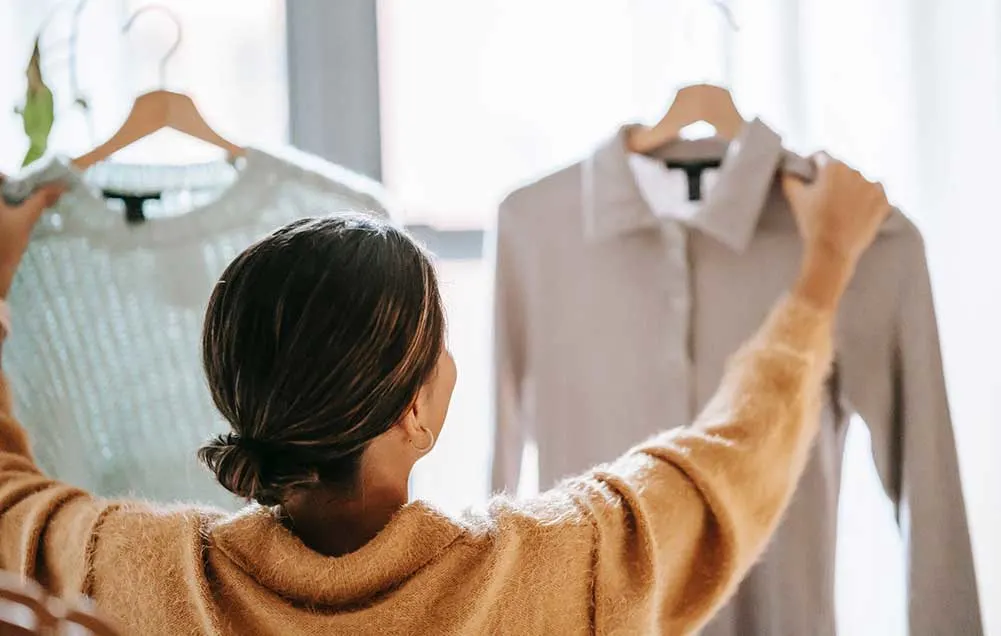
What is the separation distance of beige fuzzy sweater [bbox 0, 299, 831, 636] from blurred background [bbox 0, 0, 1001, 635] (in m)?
0.44

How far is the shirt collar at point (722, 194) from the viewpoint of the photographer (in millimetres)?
1022

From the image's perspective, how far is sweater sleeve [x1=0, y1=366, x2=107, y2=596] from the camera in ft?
2.46

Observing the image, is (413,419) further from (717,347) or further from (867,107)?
(867,107)

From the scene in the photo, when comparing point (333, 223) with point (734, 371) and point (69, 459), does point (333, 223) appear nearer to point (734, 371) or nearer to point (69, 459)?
point (734, 371)

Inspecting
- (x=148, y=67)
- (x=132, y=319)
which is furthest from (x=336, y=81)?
(x=132, y=319)

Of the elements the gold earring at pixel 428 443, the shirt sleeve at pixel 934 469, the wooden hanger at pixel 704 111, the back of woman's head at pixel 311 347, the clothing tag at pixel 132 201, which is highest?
the wooden hanger at pixel 704 111

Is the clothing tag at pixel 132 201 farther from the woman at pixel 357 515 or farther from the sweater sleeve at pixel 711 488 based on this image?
the sweater sleeve at pixel 711 488

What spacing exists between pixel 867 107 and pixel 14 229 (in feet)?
3.25

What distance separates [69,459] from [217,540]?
41 centimetres

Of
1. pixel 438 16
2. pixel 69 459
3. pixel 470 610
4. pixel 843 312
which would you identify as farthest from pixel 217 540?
pixel 438 16

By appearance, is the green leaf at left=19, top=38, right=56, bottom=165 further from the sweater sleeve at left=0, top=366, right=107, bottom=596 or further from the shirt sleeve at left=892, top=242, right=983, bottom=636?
the shirt sleeve at left=892, top=242, right=983, bottom=636

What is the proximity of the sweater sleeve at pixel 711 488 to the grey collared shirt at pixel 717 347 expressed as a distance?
5.9 inches

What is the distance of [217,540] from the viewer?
2.43 feet

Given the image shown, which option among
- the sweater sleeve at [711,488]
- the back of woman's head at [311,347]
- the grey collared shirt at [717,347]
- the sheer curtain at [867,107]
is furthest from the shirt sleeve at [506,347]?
the back of woman's head at [311,347]
